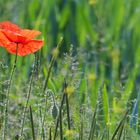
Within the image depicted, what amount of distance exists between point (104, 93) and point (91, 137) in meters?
0.22

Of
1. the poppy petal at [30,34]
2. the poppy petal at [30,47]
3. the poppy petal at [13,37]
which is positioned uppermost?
the poppy petal at [30,34]

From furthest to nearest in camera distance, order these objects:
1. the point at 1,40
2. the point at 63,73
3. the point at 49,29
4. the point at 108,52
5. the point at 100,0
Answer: the point at 100,0
the point at 49,29
the point at 108,52
the point at 63,73
the point at 1,40

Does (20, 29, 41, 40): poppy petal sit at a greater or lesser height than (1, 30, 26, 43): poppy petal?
greater

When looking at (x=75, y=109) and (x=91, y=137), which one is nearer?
(x=91, y=137)

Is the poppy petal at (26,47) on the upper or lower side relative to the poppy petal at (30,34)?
lower

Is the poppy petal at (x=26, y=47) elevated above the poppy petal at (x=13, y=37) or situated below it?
below

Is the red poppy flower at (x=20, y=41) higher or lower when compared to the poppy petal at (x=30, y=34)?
lower

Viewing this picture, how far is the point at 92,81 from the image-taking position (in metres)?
2.48

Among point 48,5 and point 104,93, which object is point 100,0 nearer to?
point 48,5

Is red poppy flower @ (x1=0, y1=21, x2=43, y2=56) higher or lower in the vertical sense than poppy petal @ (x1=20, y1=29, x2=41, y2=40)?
lower

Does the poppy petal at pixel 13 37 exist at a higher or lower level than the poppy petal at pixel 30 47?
higher

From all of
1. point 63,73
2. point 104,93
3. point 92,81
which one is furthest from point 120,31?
point 104,93

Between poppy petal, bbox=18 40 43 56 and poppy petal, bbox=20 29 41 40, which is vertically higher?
poppy petal, bbox=20 29 41 40

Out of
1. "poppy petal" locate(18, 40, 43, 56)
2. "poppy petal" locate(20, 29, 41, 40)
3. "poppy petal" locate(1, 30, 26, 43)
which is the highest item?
"poppy petal" locate(20, 29, 41, 40)
